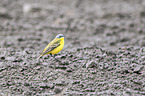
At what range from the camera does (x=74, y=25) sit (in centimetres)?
1012

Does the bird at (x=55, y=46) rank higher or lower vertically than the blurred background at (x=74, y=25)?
lower

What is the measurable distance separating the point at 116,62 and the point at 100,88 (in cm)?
86

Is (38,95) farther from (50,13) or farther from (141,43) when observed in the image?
(50,13)

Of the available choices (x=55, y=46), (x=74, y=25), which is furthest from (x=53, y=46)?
(x=74, y=25)

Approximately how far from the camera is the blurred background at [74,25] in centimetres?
847

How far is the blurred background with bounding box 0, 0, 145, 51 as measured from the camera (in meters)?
8.47

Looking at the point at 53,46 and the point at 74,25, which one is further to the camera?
the point at 74,25

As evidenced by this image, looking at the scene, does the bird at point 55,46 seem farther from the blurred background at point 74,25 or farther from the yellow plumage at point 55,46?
the blurred background at point 74,25

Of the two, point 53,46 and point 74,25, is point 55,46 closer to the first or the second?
point 53,46

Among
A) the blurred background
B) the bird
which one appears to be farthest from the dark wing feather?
the blurred background

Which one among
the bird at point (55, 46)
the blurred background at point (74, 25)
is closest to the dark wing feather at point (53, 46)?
the bird at point (55, 46)

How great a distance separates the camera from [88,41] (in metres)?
Result: 8.76

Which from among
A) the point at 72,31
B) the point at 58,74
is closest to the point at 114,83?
the point at 58,74

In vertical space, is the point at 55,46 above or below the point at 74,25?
below
